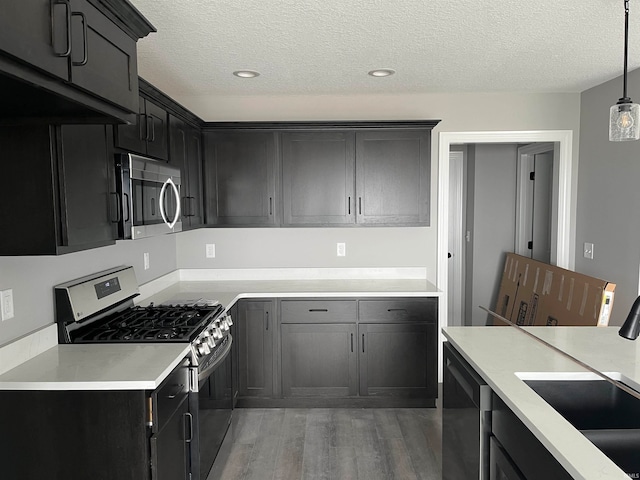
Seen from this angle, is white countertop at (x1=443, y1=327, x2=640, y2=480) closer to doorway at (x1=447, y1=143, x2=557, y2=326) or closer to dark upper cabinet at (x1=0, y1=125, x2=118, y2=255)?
dark upper cabinet at (x1=0, y1=125, x2=118, y2=255)

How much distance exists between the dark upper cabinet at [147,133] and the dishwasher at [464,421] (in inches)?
74.8

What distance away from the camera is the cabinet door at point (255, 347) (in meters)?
3.51

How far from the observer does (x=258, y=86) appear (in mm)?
3621

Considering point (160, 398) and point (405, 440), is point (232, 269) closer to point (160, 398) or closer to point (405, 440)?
point (405, 440)

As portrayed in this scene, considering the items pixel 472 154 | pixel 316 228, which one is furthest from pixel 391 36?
pixel 472 154

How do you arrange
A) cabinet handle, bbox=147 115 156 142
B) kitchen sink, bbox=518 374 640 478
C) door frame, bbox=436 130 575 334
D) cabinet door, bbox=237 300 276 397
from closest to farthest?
kitchen sink, bbox=518 374 640 478, cabinet handle, bbox=147 115 156 142, cabinet door, bbox=237 300 276 397, door frame, bbox=436 130 575 334

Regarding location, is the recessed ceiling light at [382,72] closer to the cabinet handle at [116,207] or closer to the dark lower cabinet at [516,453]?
the cabinet handle at [116,207]

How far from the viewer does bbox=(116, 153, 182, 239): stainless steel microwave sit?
7.52ft

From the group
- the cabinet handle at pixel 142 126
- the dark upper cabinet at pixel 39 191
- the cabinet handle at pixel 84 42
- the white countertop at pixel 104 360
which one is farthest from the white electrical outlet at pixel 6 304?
the cabinet handle at pixel 84 42

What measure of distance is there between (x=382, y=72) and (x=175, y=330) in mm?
2196

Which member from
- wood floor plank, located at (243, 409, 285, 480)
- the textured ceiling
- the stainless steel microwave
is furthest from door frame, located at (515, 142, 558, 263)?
the stainless steel microwave

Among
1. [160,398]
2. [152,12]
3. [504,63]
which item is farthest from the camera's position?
[504,63]

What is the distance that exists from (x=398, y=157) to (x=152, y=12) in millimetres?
2100

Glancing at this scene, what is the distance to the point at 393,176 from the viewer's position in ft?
12.2
